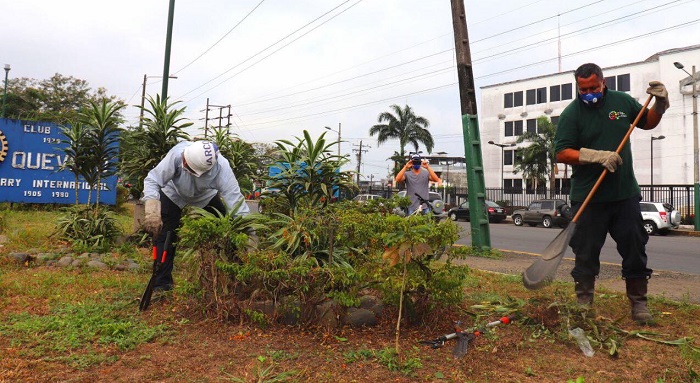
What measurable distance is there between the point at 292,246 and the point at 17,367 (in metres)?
1.83

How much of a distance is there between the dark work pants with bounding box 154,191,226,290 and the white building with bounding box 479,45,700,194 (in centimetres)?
3011

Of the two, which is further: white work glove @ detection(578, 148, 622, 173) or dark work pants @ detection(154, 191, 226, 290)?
dark work pants @ detection(154, 191, 226, 290)

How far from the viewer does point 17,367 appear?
9.08ft

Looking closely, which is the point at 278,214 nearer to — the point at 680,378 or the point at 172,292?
the point at 172,292

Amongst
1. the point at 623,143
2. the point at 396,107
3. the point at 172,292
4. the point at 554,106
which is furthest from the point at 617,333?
the point at 554,106

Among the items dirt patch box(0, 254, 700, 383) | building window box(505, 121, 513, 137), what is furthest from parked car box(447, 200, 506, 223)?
dirt patch box(0, 254, 700, 383)

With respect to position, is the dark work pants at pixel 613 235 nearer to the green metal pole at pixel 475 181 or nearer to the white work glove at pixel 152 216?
the white work glove at pixel 152 216

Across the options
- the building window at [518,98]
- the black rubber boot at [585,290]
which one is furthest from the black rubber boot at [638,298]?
the building window at [518,98]

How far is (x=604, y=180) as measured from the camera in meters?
3.80

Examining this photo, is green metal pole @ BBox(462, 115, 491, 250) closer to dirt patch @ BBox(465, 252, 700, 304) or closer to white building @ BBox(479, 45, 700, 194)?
dirt patch @ BBox(465, 252, 700, 304)

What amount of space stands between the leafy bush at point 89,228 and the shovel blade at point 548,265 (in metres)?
5.73

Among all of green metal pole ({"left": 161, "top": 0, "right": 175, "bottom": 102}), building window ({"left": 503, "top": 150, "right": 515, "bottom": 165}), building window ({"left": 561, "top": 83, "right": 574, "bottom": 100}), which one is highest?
building window ({"left": 561, "top": 83, "right": 574, "bottom": 100})

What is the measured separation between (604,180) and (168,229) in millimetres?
3739

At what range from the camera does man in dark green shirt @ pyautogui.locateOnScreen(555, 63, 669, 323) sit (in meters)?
3.75
